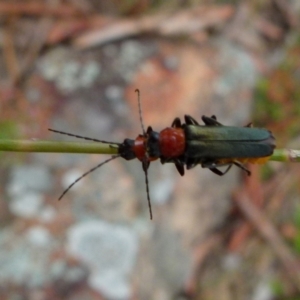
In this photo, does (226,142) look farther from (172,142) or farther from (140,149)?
(140,149)

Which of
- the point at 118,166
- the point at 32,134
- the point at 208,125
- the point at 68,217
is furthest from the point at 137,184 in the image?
the point at 208,125

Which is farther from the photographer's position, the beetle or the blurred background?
the blurred background

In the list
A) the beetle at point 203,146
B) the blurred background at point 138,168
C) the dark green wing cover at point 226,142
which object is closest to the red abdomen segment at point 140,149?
the beetle at point 203,146

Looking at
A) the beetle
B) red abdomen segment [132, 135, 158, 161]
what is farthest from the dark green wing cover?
red abdomen segment [132, 135, 158, 161]

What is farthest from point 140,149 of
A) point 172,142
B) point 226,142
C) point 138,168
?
point 138,168

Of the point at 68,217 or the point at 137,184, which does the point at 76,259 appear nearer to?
the point at 68,217

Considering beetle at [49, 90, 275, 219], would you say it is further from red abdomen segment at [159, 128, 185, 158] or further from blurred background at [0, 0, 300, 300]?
blurred background at [0, 0, 300, 300]
